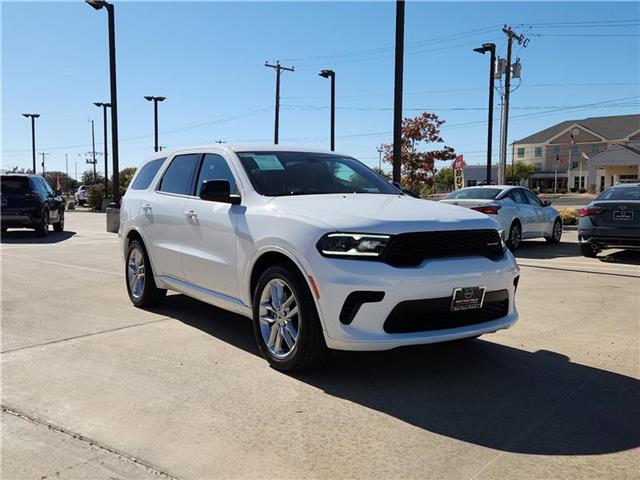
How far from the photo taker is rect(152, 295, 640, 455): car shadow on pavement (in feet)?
11.1

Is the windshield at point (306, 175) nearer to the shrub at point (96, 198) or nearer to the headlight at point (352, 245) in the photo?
the headlight at point (352, 245)

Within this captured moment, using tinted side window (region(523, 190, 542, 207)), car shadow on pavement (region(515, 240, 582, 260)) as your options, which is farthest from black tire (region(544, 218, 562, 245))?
tinted side window (region(523, 190, 542, 207))

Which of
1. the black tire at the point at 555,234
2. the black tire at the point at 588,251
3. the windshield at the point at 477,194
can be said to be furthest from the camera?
the black tire at the point at 555,234

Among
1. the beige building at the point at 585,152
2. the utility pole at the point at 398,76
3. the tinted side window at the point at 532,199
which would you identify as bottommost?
the tinted side window at the point at 532,199

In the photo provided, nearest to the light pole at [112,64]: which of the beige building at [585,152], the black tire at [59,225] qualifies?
the black tire at [59,225]

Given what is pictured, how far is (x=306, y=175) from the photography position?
5.38 m

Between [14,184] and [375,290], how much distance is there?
46.7 ft

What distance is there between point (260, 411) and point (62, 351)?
2.19 metres

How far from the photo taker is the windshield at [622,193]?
36.0ft

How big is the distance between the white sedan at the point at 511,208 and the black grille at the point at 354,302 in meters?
8.38

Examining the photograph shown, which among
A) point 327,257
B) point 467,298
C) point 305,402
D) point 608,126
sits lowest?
point 305,402

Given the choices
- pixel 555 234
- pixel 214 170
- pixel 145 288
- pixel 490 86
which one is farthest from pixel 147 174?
pixel 490 86

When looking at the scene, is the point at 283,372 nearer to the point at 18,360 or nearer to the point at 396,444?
the point at 396,444

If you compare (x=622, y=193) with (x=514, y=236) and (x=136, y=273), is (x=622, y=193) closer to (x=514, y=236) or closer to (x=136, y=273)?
(x=514, y=236)
